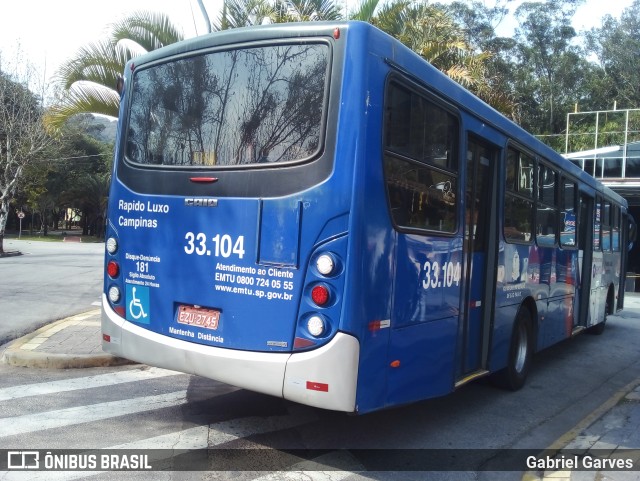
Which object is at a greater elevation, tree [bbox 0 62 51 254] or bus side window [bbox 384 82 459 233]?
tree [bbox 0 62 51 254]

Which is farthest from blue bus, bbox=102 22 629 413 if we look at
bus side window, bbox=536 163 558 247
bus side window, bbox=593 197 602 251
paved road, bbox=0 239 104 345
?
bus side window, bbox=593 197 602 251

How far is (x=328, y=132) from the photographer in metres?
4.55

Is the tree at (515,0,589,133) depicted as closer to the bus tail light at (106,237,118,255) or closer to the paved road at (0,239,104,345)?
the paved road at (0,239,104,345)

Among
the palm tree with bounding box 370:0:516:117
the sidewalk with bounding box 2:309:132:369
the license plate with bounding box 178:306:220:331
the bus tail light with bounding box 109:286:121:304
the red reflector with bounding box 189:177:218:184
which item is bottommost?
the sidewalk with bounding box 2:309:132:369

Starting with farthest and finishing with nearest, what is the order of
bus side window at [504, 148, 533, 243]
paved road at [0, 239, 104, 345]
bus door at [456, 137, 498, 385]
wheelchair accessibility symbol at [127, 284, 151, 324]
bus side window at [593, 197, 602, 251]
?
bus side window at [593, 197, 602, 251], paved road at [0, 239, 104, 345], bus side window at [504, 148, 533, 243], bus door at [456, 137, 498, 385], wheelchair accessibility symbol at [127, 284, 151, 324]

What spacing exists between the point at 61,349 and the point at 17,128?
26269 mm

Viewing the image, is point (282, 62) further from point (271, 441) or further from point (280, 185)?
point (271, 441)

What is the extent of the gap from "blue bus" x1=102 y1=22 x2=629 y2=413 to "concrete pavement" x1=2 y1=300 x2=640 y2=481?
1103mm

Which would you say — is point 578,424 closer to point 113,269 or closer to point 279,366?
point 279,366

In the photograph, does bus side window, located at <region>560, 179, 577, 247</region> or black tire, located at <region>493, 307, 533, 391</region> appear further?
bus side window, located at <region>560, 179, 577, 247</region>

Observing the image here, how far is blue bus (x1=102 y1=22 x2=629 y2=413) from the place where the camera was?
4.45 metres

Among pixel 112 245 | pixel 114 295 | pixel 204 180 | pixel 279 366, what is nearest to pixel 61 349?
pixel 114 295

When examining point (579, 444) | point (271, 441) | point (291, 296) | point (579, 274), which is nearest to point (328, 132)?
point (291, 296)

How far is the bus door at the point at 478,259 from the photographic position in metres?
6.09
